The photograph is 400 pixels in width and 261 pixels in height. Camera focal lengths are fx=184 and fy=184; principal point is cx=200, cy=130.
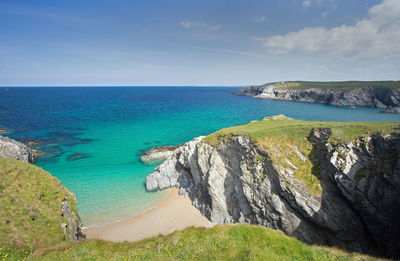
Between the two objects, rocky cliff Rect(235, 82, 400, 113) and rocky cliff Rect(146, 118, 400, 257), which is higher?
rocky cliff Rect(235, 82, 400, 113)

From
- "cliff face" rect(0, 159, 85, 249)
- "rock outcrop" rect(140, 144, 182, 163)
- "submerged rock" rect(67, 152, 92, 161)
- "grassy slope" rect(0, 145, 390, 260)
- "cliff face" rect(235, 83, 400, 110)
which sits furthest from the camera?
"cliff face" rect(235, 83, 400, 110)

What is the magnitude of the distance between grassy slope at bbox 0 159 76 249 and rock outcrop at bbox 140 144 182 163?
24.6 metres

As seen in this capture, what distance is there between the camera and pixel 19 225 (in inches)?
552

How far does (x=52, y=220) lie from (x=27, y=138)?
5547 centimetres

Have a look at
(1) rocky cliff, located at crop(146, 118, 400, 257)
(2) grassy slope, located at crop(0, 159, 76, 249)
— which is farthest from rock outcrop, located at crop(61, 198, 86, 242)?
(1) rocky cliff, located at crop(146, 118, 400, 257)

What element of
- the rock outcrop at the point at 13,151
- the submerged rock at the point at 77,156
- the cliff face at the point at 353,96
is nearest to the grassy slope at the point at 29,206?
the submerged rock at the point at 77,156

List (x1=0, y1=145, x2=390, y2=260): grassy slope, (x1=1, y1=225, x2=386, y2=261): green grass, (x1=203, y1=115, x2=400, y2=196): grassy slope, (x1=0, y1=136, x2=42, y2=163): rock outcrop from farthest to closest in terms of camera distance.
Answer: (x1=0, y1=136, x2=42, y2=163): rock outcrop < (x1=203, y1=115, x2=400, y2=196): grassy slope < (x1=0, y1=145, x2=390, y2=260): grassy slope < (x1=1, y1=225, x2=386, y2=261): green grass

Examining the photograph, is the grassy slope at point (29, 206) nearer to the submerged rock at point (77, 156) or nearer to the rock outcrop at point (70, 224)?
the rock outcrop at point (70, 224)

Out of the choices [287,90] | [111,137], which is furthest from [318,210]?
[287,90]

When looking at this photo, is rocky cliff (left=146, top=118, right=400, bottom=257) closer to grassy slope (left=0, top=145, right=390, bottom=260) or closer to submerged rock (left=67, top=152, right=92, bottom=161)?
grassy slope (left=0, top=145, right=390, bottom=260)

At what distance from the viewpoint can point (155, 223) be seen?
83.6 feet

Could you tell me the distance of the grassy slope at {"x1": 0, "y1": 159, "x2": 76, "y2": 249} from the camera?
13453mm

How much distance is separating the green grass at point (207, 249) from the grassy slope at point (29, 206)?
178 cm

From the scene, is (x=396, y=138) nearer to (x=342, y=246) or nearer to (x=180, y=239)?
(x=342, y=246)
